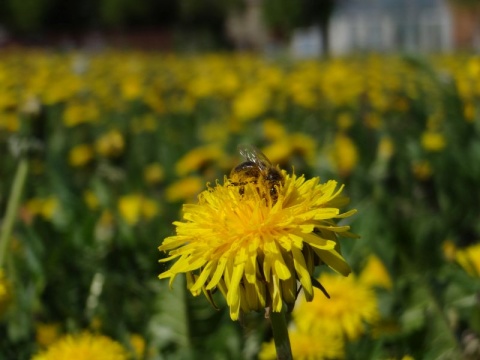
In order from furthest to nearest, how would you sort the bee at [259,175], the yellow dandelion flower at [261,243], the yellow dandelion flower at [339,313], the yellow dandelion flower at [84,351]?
1. the yellow dandelion flower at [339,313]
2. the yellow dandelion flower at [84,351]
3. the bee at [259,175]
4. the yellow dandelion flower at [261,243]

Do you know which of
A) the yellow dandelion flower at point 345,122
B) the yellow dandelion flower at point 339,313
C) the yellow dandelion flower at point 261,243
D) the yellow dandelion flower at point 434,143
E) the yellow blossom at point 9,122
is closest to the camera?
the yellow dandelion flower at point 261,243

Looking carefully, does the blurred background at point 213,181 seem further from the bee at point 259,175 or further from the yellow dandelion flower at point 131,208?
the bee at point 259,175

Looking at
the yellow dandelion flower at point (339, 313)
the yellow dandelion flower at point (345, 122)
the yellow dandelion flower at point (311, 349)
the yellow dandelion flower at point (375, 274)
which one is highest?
the yellow dandelion flower at point (345, 122)

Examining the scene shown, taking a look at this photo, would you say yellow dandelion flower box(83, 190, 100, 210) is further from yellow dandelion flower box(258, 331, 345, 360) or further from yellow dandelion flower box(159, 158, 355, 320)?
yellow dandelion flower box(159, 158, 355, 320)

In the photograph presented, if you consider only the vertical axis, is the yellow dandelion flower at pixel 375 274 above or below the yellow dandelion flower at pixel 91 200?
below

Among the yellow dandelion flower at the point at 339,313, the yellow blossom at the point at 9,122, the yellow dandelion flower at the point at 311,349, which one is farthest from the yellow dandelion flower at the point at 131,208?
the yellow dandelion flower at the point at 311,349

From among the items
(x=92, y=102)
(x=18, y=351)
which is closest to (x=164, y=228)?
(x=18, y=351)

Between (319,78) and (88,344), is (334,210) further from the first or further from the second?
(319,78)
